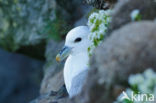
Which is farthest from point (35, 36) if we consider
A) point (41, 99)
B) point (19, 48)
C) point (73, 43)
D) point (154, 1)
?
point (154, 1)

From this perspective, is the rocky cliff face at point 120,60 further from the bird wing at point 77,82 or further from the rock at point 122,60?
the bird wing at point 77,82

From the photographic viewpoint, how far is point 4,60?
20.6 ft

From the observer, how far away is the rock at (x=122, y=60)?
1349 millimetres

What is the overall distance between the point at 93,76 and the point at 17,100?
4679 mm

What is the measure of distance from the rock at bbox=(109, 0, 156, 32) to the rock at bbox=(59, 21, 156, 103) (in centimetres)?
16

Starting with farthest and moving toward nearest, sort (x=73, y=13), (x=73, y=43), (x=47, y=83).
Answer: (x=73, y=13)
(x=47, y=83)
(x=73, y=43)

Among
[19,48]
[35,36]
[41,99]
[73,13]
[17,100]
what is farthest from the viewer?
[17,100]

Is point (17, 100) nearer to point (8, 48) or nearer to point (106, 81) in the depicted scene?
point (8, 48)

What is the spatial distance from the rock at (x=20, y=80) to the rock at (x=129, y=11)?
172 inches

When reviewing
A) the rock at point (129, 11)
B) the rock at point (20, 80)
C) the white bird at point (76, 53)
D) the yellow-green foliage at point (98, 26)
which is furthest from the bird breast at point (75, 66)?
the rock at point (20, 80)

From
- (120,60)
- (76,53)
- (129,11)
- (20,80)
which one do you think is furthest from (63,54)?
(20,80)

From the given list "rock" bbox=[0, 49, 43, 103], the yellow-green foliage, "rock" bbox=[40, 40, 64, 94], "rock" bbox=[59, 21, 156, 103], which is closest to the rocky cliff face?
"rock" bbox=[59, 21, 156, 103]

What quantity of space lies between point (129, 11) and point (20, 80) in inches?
184

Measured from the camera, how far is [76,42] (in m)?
2.29
